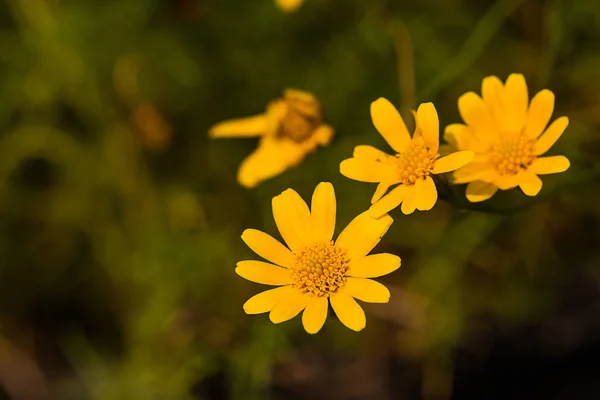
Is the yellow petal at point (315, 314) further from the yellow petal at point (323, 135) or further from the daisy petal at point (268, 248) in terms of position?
the yellow petal at point (323, 135)

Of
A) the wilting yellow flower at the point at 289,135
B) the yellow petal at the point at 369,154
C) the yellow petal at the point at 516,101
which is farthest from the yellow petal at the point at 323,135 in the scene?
the yellow petal at the point at 516,101

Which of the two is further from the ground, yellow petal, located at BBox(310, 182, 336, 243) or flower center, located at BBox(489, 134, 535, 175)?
flower center, located at BBox(489, 134, 535, 175)

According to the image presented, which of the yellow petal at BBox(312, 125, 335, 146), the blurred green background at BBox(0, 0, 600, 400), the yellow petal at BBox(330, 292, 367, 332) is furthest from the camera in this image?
the blurred green background at BBox(0, 0, 600, 400)

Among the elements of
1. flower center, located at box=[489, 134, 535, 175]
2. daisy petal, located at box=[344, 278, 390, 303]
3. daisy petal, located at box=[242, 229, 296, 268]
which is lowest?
daisy petal, located at box=[344, 278, 390, 303]

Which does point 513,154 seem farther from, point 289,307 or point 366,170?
point 289,307

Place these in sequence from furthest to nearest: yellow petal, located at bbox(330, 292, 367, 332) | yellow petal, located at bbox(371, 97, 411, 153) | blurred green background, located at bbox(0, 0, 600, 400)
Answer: blurred green background, located at bbox(0, 0, 600, 400) → yellow petal, located at bbox(371, 97, 411, 153) → yellow petal, located at bbox(330, 292, 367, 332)

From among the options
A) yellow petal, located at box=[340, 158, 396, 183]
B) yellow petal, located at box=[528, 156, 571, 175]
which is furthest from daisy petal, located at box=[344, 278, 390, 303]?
yellow petal, located at box=[528, 156, 571, 175]

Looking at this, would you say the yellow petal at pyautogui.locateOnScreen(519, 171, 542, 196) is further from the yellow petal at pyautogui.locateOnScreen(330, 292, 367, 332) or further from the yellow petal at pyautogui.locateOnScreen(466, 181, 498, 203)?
the yellow petal at pyautogui.locateOnScreen(330, 292, 367, 332)

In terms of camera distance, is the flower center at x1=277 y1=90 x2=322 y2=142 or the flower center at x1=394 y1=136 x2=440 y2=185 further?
the flower center at x1=277 y1=90 x2=322 y2=142
